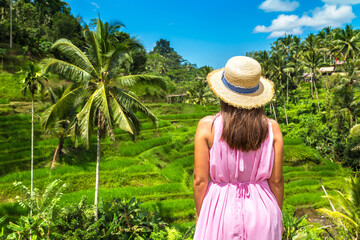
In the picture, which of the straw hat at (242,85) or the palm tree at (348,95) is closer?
the straw hat at (242,85)

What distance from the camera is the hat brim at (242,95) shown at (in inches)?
54.4

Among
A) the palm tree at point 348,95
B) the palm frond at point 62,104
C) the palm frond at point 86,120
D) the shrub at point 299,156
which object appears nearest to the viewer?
the palm frond at point 62,104

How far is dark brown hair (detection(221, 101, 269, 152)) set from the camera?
135 centimetres

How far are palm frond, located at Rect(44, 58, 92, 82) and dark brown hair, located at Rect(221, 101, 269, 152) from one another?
6.25 meters

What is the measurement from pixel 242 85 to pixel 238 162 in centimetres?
43

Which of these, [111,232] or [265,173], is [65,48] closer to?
[111,232]

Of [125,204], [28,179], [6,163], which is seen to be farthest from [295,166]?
[6,163]

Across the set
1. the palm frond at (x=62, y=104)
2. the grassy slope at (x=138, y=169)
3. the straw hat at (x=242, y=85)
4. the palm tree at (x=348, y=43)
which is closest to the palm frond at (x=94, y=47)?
the palm frond at (x=62, y=104)

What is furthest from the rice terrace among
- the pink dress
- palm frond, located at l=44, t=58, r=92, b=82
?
the pink dress

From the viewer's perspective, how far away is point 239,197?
1.41 metres

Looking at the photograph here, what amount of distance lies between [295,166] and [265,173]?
1670 cm

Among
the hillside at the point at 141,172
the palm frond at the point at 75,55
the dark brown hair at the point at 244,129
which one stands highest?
the palm frond at the point at 75,55

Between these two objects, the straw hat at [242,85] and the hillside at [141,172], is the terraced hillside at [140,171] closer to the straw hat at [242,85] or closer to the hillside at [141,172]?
the hillside at [141,172]

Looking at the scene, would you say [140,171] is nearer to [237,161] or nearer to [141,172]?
[141,172]
